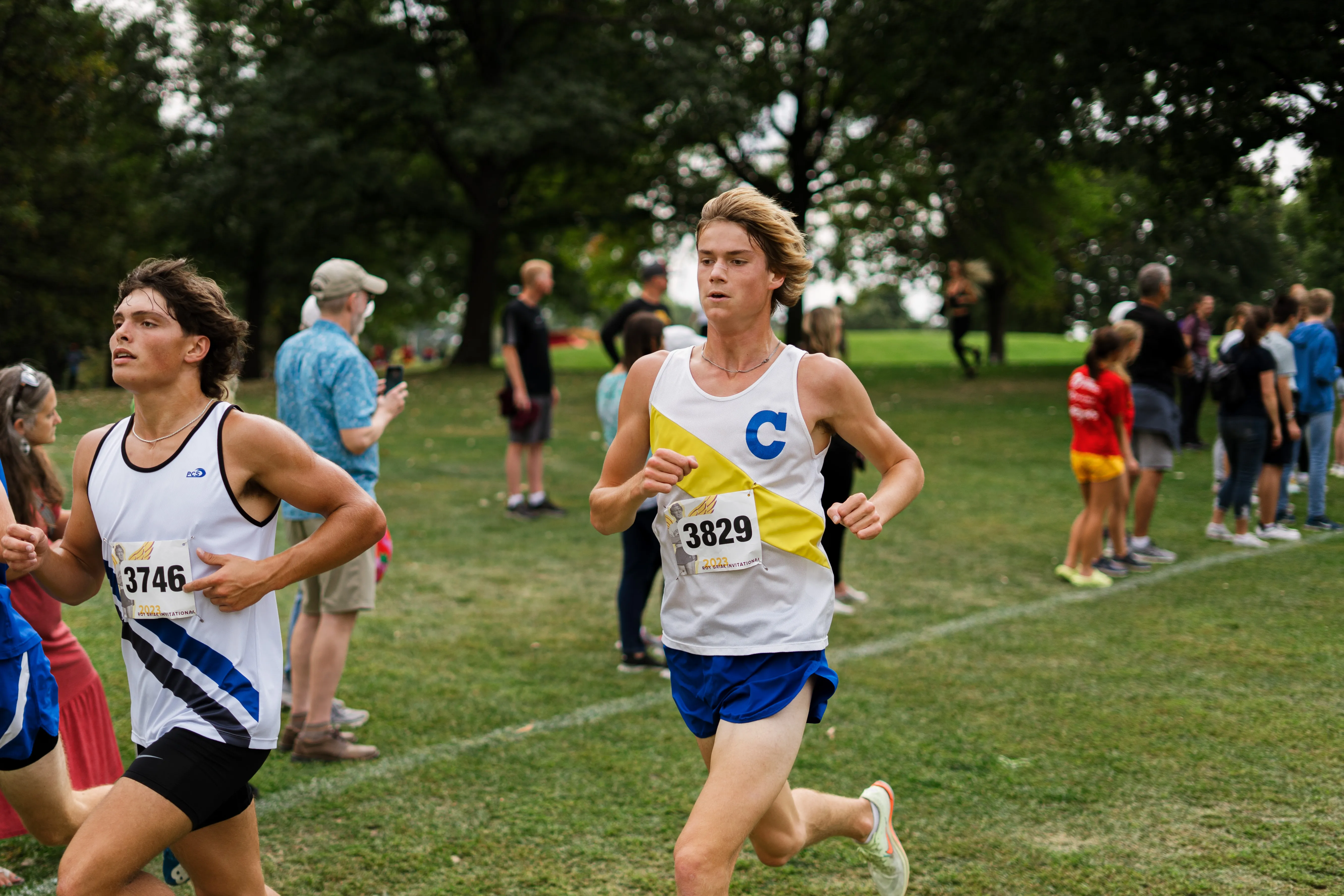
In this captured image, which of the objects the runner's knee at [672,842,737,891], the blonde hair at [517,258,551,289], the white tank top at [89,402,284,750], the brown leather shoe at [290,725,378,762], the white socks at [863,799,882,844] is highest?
the blonde hair at [517,258,551,289]

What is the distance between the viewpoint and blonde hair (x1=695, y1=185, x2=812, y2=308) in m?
3.07

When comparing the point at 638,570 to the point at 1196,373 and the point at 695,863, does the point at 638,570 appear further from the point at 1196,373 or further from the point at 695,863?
the point at 1196,373

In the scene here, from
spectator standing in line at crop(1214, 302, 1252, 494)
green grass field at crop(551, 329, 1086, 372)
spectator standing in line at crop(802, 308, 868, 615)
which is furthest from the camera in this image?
green grass field at crop(551, 329, 1086, 372)

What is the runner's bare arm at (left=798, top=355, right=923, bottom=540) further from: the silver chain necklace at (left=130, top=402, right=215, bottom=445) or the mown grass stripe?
the mown grass stripe

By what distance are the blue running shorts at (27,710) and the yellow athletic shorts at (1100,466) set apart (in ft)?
23.1

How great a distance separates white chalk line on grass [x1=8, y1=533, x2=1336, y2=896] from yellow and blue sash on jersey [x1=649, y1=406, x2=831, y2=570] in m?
2.58

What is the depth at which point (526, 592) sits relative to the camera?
8109mm

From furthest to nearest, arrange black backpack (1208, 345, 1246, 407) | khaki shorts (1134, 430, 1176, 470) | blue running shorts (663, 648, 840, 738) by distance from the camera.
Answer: black backpack (1208, 345, 1246, 407)
khaki shorts (1134, 430, 1176, 470)
blue running shorts (663, 648, 840, 738)

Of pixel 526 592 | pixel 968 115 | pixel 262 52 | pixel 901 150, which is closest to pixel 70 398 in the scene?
pixel 262 52

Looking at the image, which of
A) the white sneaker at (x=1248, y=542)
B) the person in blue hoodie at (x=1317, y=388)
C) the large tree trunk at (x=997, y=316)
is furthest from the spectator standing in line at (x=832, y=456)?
the large tree trunk at (x=997, y=316)

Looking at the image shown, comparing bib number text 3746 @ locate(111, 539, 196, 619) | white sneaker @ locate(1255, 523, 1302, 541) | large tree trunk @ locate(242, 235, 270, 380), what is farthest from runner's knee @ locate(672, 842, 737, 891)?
large tree trunk @ locate(242, 235, 270, 380)

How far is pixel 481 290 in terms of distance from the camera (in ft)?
93.3

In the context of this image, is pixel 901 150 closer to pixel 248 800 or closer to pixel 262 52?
pixel 262 52

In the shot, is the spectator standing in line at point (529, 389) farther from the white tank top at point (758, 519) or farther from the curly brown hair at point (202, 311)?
the white tank top at point (758, 519)
